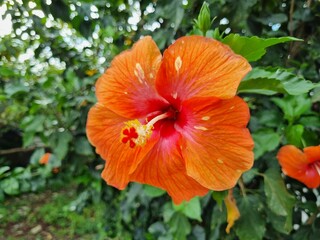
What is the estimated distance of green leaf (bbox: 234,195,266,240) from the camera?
3.37 feet

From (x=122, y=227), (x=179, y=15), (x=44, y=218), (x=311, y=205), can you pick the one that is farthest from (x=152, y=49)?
(x=44, y=218)

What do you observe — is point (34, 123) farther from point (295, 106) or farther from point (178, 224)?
point (295, 106)

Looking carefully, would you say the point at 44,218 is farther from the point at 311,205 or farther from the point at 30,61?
the point at 311,205

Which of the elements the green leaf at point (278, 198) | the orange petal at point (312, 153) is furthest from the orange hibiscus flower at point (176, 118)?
the green leaf at point (278, 198)

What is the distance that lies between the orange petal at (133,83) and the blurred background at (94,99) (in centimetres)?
26

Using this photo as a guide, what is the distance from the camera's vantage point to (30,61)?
2176 mm

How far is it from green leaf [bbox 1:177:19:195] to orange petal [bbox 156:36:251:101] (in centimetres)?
92

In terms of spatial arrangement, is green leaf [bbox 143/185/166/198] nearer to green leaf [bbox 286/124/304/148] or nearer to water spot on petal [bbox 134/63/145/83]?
green leaf [bbox 286/124/304/148]

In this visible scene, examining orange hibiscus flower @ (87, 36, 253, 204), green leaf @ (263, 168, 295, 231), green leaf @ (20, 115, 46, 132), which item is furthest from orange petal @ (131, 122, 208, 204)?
green leaf @ (20, 115, 46, 132)

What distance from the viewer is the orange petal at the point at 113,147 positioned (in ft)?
2.03

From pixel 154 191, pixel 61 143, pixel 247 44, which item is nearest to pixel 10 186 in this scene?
pixel 61 143

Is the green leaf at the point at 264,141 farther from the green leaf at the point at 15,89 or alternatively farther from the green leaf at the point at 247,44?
the green leaf at the point at 15,89

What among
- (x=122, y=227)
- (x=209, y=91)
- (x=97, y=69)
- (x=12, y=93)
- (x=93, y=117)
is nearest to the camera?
(x=209, y=91)

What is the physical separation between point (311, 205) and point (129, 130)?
2.62 feet
